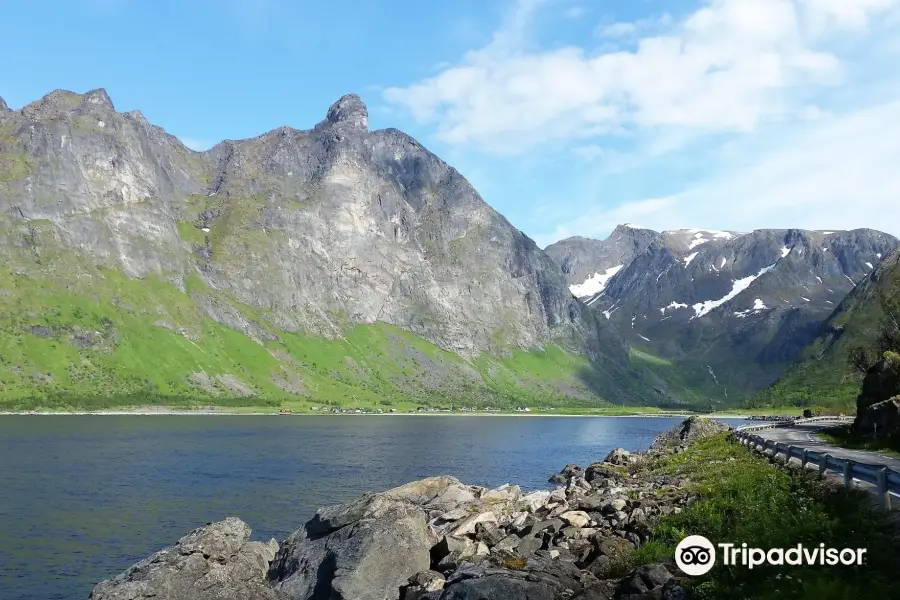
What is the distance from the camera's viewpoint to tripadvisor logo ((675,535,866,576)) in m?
20.7

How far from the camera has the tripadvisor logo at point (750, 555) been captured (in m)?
20.7

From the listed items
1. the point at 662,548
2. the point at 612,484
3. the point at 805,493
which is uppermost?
the point at 805,493

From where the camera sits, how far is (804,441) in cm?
6650

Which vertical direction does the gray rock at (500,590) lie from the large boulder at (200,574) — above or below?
above

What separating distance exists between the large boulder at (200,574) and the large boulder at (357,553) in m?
1.60

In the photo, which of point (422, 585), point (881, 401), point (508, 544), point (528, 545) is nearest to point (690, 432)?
point (881, 401)

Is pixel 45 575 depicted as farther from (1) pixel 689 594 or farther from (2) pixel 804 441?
(2) pixel 804 441

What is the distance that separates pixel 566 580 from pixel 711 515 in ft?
26.0

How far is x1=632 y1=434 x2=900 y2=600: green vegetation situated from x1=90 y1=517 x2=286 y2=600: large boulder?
18706 mm

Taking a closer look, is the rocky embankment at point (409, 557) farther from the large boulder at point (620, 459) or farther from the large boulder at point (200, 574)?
Answer: the large boulder at point (620, 459)

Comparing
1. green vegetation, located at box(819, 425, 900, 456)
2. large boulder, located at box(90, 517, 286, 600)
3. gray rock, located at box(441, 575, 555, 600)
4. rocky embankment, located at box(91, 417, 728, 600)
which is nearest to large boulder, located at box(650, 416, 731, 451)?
green vegetation, located at box(819, 425, 900, 456)

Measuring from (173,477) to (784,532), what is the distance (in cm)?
8464

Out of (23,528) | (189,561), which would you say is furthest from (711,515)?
(23,528)

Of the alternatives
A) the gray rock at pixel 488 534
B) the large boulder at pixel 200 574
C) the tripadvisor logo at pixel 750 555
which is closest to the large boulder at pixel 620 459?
the gray rock at pixel 488 534
